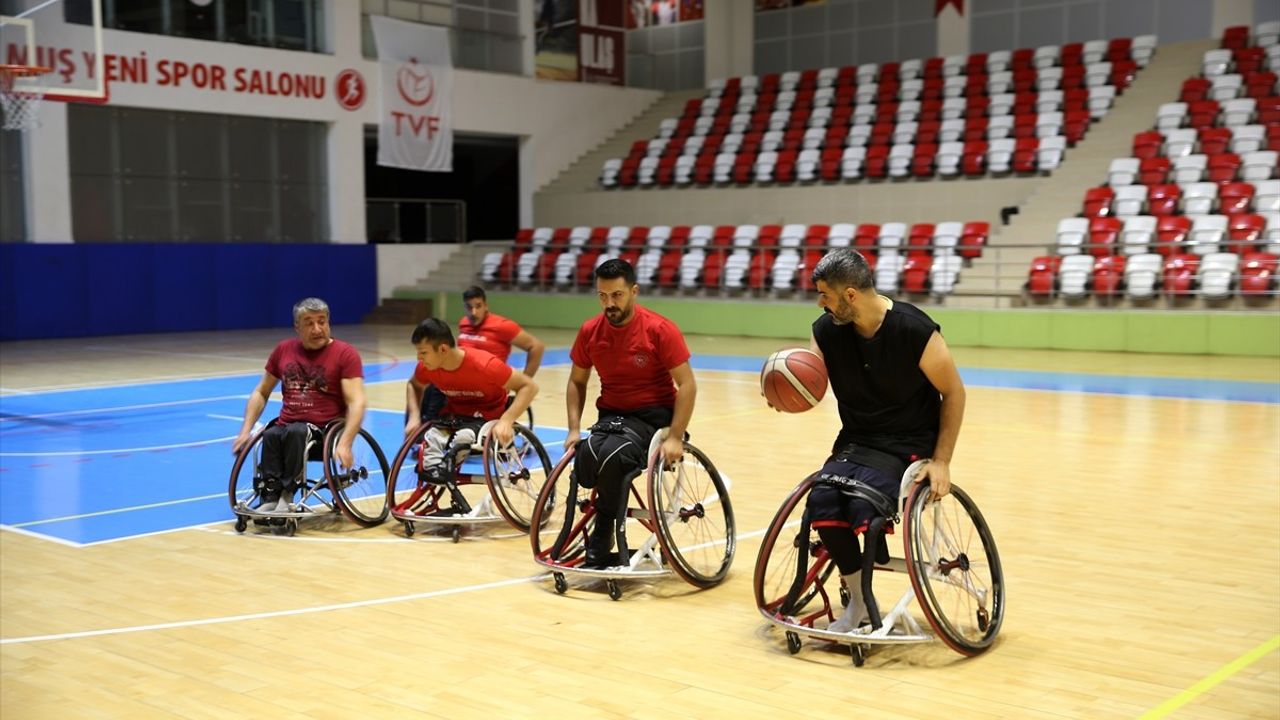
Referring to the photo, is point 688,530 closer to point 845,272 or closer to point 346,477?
point 346,477

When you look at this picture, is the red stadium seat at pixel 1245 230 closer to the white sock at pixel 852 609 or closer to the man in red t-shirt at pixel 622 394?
the man in red t-shirt at pixel 622 394

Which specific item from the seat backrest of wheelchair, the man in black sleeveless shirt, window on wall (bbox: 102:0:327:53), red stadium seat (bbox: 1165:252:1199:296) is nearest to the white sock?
the man in black sleeveless shirt

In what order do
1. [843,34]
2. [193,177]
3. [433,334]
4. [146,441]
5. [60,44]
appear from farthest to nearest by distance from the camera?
[843,34] < [193,177] < [60,44] < [146,441] < [433,334]

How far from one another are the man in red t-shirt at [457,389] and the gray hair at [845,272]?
274 cm

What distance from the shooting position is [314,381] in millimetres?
7836

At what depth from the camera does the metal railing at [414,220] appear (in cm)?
2698

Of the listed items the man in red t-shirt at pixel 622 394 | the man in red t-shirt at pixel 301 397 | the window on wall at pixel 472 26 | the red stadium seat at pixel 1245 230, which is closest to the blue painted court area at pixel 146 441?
the man in red t-shirt at pixel 301 397

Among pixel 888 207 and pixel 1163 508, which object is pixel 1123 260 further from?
pixel 1163 508

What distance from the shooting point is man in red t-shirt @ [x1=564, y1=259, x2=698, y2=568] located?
6246mm

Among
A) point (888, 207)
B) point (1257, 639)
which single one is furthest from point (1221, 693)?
point (888, 207)

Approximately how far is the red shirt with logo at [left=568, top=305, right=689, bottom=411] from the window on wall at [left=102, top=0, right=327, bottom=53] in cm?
1854

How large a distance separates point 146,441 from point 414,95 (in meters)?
15.9

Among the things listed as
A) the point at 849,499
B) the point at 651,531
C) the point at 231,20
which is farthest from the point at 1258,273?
the point at 231,20

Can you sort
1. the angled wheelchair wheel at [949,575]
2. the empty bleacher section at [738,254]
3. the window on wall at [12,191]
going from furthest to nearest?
the window on wall at [12,191] → the empty bleacher section at [738,254] → the angled wheelchair wheel at [949,575]
